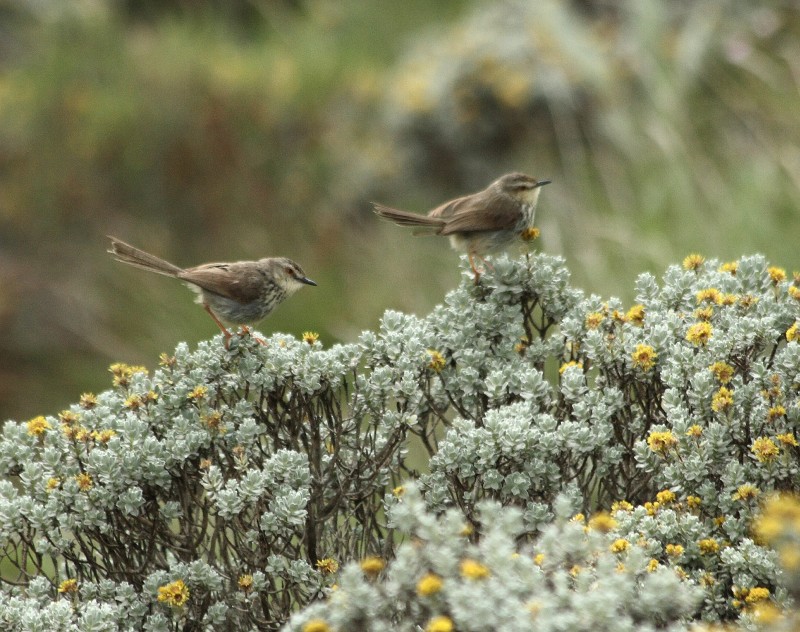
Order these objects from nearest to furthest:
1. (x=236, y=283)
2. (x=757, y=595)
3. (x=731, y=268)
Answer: (x=757, y=595)
(x=731, y=268)
(x=236, y=283)

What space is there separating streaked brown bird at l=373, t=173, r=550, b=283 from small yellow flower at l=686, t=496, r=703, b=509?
4.94ft

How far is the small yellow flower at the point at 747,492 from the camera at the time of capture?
333cm

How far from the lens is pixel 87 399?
153 inches

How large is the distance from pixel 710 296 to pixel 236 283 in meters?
1.80

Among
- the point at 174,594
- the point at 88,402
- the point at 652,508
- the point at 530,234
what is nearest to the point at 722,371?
the point at 652,508

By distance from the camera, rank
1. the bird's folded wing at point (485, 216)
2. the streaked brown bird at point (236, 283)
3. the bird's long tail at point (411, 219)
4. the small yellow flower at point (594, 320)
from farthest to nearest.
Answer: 1. the bird's folded wing at point (485, 216)
2. the bird's long tail at point (411, 219)
3. the streaked brown bird at point (236, 283)
4. the small yellow flower at point (594, 320)

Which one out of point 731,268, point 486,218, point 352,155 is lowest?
point 731,268

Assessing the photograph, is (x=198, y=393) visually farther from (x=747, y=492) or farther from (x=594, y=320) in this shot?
(x=747, y=492)

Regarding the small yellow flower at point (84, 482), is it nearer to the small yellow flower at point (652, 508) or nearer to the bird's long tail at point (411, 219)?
the bird's long tail at point (411, 219)

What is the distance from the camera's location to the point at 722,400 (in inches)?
136

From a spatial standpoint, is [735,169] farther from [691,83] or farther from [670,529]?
[670,529]

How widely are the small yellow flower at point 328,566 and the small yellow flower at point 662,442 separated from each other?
1.07m

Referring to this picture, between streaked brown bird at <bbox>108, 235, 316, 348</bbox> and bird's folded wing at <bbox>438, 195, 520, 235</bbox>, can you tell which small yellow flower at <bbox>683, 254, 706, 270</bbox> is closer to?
bird's folded wing at <bbox>438, 195, 520, 235</bbox>

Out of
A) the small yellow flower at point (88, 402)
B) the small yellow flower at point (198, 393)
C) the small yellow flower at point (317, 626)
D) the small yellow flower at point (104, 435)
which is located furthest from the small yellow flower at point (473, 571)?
the small yellow flower at point (88, 402)
